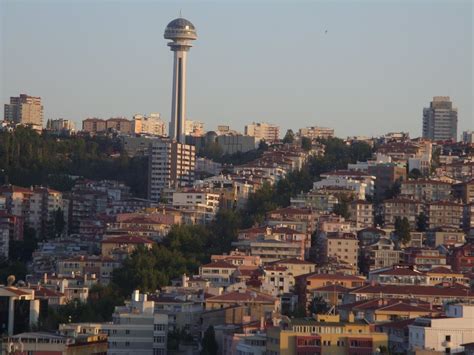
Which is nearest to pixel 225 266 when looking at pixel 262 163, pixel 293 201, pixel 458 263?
pixel 458 263

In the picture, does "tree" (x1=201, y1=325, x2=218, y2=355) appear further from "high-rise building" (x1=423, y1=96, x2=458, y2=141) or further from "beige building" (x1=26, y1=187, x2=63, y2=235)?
"high-rise building" (x1=423, y1=96, x2=458, y2=141)

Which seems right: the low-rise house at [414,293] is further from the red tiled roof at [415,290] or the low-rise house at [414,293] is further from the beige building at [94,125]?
the beige building at [94,125]

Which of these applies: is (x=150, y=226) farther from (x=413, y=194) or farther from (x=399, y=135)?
(x=399, y=135)

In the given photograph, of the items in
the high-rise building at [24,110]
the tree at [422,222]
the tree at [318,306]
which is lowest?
the tree at [318,306]

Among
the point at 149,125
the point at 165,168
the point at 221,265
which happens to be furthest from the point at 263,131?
the point at 221,265

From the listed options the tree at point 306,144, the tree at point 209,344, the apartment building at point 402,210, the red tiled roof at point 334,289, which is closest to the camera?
the tree at point 209,344

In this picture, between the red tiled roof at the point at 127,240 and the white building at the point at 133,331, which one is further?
the red tiled roof at the point at 127,240

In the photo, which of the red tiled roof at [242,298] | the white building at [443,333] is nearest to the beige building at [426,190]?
the red tiled roof at [242,298]
